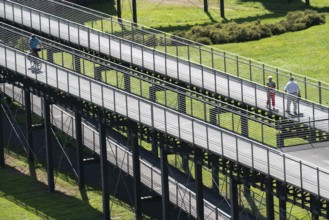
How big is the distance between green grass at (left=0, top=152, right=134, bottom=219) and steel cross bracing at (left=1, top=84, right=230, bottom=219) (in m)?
Result: 2.06

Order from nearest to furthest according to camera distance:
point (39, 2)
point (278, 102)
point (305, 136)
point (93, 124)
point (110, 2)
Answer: point (305, 136) → point (278, 102) → point (93, 124) → point (39, 2) → point (110, 2)

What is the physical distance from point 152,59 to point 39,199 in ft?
35.9

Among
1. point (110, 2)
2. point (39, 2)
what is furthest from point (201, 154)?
point (110, 2)

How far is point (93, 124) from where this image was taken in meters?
91.3

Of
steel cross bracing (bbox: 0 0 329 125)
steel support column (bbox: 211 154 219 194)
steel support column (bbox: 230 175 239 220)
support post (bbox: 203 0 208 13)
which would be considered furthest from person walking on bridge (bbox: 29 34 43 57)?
support post (bbox: 203 0 208 13)

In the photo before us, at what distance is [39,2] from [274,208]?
2914 centimetres

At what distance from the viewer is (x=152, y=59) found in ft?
305

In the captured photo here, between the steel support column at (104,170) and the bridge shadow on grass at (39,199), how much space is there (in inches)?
28.4

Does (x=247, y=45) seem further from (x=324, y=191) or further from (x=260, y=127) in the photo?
(x=324, y=191)

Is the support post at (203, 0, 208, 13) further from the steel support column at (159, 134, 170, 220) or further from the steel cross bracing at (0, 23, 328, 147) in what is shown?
the steel support column at (159, 134, 170, 220)

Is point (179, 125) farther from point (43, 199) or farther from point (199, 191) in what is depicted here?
point (43, 199)

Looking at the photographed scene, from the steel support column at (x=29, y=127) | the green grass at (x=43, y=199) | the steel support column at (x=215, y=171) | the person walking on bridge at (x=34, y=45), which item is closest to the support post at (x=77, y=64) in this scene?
the person walking on bridge at (x=34, y=45)

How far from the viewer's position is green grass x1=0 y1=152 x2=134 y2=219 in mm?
84625

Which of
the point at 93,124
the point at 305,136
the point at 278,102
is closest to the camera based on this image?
the point at 305,136
